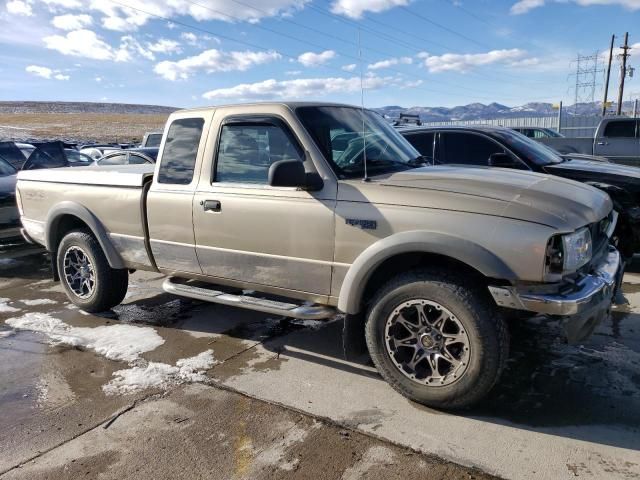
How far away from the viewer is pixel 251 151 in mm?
4207

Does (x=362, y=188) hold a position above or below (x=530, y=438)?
above

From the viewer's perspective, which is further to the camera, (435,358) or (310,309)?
(310,309)

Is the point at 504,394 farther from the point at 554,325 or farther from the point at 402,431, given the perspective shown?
the point at 554,325

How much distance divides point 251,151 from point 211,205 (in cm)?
53

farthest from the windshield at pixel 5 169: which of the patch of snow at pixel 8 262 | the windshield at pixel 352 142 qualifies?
the windshield at pixel 352 142

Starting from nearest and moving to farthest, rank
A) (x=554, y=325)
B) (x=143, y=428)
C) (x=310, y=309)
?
(x=143, y=428) < (x=310, y=309) < (x=554, y=325)

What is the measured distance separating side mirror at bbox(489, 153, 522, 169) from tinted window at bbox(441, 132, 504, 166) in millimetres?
242

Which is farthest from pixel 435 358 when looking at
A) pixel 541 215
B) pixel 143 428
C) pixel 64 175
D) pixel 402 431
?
pixel 64 175

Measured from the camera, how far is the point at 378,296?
139 inches

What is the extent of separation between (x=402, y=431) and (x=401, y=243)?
1.13 m

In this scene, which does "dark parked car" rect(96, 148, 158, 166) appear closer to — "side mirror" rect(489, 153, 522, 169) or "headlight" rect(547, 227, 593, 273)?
"side mirror" rect(489, 153, 522, 169)

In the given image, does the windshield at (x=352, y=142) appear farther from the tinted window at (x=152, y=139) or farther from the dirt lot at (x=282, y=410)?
the tinted window at (x=152, y=139)

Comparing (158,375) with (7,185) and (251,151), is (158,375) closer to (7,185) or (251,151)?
(251,151)

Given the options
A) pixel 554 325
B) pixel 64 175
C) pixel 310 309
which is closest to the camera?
pixel 310 309
